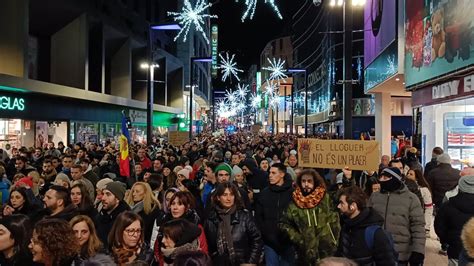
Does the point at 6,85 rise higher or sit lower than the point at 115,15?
lower

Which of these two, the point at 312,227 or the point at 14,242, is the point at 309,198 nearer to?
the point at 312,227

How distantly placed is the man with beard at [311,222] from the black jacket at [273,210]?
476 millimetres

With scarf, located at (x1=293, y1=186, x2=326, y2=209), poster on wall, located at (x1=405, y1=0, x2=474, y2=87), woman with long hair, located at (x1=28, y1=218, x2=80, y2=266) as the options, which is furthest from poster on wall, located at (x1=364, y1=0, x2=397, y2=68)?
woman with long hair, located at (x1=28, y1=218, x2=80, y2=266)

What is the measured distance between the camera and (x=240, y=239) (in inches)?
224

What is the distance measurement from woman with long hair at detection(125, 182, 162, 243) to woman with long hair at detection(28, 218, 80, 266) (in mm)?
2372

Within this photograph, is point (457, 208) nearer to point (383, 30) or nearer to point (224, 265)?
point (224, 265)

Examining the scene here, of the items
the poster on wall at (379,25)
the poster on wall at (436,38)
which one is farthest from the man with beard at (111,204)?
the poster on wall at (379,25)

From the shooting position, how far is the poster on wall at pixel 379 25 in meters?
19.7

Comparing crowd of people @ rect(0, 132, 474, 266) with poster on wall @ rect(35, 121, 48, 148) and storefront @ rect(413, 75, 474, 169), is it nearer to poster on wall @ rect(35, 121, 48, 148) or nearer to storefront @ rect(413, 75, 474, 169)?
storefront @ rect(413, 75, 474, 169)

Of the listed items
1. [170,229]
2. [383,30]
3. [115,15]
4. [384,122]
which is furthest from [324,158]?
[115,15]

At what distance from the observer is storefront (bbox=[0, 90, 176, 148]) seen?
23641mm

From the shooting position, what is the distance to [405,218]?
621 cm

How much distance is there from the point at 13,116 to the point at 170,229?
838 inches

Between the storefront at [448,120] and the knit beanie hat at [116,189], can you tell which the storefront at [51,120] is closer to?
the storefront at [448,120]
